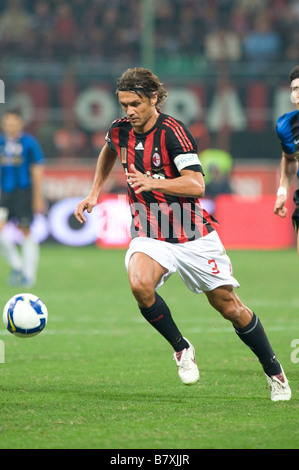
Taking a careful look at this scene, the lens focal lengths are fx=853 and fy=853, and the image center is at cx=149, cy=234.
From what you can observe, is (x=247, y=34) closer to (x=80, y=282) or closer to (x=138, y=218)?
(x=80, y=282)

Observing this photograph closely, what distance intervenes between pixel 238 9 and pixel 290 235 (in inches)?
288

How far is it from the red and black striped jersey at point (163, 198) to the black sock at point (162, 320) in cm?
43

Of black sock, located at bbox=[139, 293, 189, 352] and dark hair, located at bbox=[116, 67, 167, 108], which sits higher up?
dark hair, located at bbox=[116, 67, 167, 108]

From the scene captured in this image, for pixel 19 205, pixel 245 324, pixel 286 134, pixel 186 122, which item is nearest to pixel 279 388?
pixel 245 324

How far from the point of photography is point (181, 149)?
5.23 m

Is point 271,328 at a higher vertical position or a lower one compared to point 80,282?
higher

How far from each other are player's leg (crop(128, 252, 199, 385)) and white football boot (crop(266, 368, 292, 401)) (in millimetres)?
500

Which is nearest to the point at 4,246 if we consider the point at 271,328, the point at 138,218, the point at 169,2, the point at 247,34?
the point at 271,328

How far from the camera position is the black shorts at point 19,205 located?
11695 millimetres

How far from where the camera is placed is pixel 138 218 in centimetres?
551

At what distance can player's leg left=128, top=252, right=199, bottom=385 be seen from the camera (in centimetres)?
515

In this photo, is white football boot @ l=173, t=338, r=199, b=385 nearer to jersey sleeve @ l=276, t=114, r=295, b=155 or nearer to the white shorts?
the white shorts

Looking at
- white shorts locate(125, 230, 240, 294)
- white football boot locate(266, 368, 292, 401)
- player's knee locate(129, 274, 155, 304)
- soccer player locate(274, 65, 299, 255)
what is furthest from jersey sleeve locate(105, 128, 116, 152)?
white football boot locate(266, 368, 292, 401)

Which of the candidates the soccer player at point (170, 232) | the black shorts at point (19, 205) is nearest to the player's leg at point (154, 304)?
the soccer player at point (170, 232)
